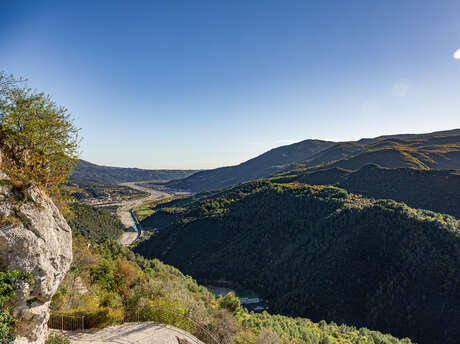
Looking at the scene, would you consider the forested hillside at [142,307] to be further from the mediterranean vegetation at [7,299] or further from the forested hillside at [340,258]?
the forested hillside at [340,258]

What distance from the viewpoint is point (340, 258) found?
52.2 meters

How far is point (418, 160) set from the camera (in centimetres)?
12588

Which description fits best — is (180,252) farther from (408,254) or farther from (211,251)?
(408,254)

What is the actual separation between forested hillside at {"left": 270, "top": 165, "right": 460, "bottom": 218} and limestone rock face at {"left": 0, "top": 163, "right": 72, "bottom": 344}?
281 ft

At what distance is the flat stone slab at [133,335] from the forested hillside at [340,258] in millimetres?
39461

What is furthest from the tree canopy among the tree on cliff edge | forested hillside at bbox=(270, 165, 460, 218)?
forested hillside at bbox=(270, 165, 460, 218)

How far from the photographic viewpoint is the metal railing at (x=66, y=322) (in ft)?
44.2

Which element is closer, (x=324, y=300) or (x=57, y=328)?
(x=57, y=328)

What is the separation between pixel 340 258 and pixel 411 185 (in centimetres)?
5037

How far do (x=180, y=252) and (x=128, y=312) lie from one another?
65662mm

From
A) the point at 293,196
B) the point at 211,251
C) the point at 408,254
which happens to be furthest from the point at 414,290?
the point at 211,251

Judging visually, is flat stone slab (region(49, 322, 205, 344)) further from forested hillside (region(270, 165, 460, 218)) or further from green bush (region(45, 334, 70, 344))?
forested hillside (region(270, 165, 460, 218))

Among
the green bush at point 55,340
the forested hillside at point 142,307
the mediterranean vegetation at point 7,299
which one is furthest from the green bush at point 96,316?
the mediterranean vegetation at point 7,299

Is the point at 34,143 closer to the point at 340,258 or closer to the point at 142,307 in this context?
the point at 142,307
